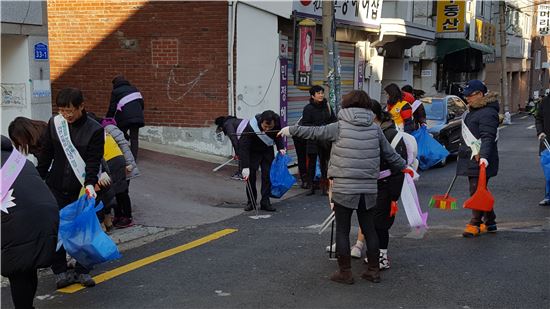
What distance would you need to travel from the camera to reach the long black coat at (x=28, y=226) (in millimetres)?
3826

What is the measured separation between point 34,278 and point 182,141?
29.3 ft

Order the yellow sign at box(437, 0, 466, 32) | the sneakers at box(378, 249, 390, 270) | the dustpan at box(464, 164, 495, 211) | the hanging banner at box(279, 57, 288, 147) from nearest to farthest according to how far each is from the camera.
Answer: the sneakers at box(378, 249, 390, 270), the dustpan at box(464, 164, 495, 211), the hanging banner at box(279, 57, 288, 147), the yellow sign at box(437, 0, 466, 32)

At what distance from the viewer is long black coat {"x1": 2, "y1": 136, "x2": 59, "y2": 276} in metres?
3.83

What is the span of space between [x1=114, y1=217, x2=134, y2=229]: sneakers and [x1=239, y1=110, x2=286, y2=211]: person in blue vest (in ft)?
5.56

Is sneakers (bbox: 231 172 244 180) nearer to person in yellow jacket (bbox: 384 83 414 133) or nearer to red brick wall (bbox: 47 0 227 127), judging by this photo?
red brick wall (bbox: 47 0 227 127)

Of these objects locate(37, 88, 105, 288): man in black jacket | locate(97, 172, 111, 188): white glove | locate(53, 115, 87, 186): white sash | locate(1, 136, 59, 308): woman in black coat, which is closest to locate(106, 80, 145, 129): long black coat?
locate(97, 172, 111, 188): white glove

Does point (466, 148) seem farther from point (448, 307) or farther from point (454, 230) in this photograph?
point (448, 307)

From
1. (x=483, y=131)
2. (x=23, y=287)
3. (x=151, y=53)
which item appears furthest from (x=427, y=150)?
(x=23, y=287)

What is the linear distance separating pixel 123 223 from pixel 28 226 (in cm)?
362

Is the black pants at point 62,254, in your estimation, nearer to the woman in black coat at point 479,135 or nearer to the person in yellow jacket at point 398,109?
the woman in black coat at point 479,135

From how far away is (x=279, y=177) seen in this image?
350 inches

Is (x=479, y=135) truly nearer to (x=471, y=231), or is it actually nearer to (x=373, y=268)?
(x=471, y=231)

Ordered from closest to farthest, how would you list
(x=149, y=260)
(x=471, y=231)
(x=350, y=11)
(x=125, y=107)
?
(x=149, y=260)
(x=471, y=231)
(x=125, y=107)
(x=350, y=11)

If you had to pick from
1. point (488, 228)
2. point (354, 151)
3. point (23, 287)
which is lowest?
point (488, 228)
